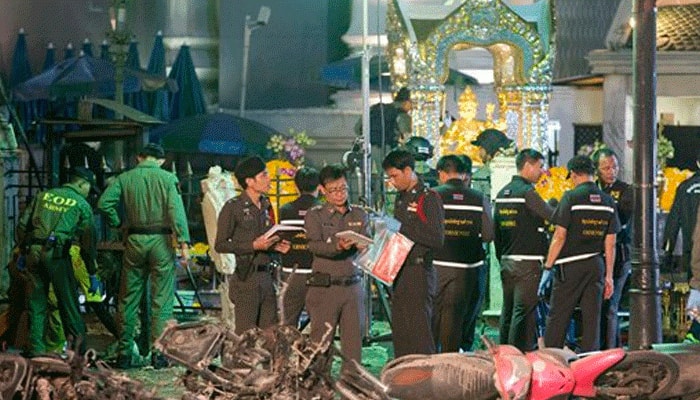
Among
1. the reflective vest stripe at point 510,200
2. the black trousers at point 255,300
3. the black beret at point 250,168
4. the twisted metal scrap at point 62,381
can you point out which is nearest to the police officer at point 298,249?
the black trousers at point 255,300

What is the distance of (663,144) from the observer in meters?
22.7

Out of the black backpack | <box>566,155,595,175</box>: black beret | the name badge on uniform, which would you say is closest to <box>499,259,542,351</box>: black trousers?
<box>566,155,595,175</box>: black beret

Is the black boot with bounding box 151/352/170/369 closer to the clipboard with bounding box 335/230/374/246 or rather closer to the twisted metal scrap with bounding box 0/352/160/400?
the clipboard with bounding box 335/230/374/246

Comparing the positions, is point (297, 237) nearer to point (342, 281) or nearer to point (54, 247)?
point (342, 281)

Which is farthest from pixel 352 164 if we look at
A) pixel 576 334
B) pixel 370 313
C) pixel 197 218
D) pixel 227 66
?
pixel 227 66

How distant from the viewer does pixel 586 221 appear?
1582cm

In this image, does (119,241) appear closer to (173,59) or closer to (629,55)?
(629,55)

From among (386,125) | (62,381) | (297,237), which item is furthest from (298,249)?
(386,125)

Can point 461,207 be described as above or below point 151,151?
below

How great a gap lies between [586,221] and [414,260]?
5.79 feet

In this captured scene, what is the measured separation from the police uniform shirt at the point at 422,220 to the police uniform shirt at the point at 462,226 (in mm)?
1294

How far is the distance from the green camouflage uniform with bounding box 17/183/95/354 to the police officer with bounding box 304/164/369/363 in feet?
10.1

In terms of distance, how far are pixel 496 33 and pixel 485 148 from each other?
271 cm

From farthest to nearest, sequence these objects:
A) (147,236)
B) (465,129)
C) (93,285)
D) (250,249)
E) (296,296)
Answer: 1. (465,129)
2. (93,285)
3. (147,236)
4. (296,296)
5. (250,249)
